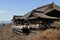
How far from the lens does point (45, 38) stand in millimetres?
20938

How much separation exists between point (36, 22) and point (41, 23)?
3.09 m

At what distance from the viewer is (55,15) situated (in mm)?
41281

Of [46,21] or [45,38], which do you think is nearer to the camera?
[45,38]

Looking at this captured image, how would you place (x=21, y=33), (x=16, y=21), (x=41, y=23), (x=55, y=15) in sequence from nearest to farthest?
(x=21, y=33) < (x=41, y=23) < (x=55, y=15) < (x=16, y=21)

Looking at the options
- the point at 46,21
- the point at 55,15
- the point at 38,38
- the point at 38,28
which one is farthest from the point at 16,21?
the point at 38,38

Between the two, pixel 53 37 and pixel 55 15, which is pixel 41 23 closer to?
pixel 55 15

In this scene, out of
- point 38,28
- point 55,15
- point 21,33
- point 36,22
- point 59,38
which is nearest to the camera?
point 59,38

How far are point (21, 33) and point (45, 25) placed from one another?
16.6 feet

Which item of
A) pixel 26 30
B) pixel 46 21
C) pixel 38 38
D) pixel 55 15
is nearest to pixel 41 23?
pixel 46 21

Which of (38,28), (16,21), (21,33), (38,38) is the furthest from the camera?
(16,21)

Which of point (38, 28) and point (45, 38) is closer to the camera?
point (45, 38)

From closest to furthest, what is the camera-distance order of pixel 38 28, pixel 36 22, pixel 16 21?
pixel 38 28
pixel 36 22
pixel 16 21

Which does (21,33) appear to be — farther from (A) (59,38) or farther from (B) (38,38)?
(A) (59,38)

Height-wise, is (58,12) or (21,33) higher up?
(58,12)
